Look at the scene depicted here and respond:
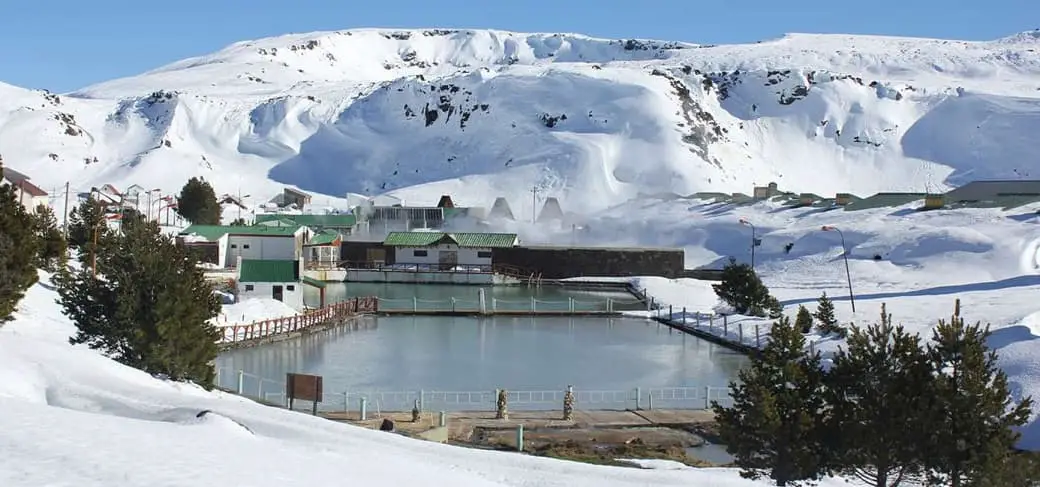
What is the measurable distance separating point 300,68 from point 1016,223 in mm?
137680

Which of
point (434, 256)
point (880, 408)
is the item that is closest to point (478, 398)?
point (880, 408)

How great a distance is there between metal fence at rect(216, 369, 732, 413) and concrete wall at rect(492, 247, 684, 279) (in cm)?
3321

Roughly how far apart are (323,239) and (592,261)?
15220 millimetres

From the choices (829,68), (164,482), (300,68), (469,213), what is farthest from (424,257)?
(300,68)

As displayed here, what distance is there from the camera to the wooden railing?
29.7 metres

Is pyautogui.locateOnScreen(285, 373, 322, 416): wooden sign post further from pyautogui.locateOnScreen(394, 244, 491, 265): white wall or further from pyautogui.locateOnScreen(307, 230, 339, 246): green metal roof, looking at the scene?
pyautogui.locateOnScreen(394, 244, 491, 265): white wall

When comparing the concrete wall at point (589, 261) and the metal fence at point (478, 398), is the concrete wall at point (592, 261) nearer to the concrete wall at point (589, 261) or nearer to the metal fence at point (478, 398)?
the concrete wall at point (589, 261)

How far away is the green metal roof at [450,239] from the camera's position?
5997cm

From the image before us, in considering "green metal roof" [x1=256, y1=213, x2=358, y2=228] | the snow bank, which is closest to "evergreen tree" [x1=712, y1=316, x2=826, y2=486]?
the snow bank

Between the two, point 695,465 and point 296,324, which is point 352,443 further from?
point 296,324

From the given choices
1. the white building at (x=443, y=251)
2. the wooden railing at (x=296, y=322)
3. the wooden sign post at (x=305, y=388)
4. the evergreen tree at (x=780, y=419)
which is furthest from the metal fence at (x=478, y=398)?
the white building at (x=443, y=251)

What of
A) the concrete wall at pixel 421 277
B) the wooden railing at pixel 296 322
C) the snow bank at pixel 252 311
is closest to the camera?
the wooden railing at pixel 296 322

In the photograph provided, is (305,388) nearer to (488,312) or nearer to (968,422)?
(968,422)

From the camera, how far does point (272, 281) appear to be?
120 ft
